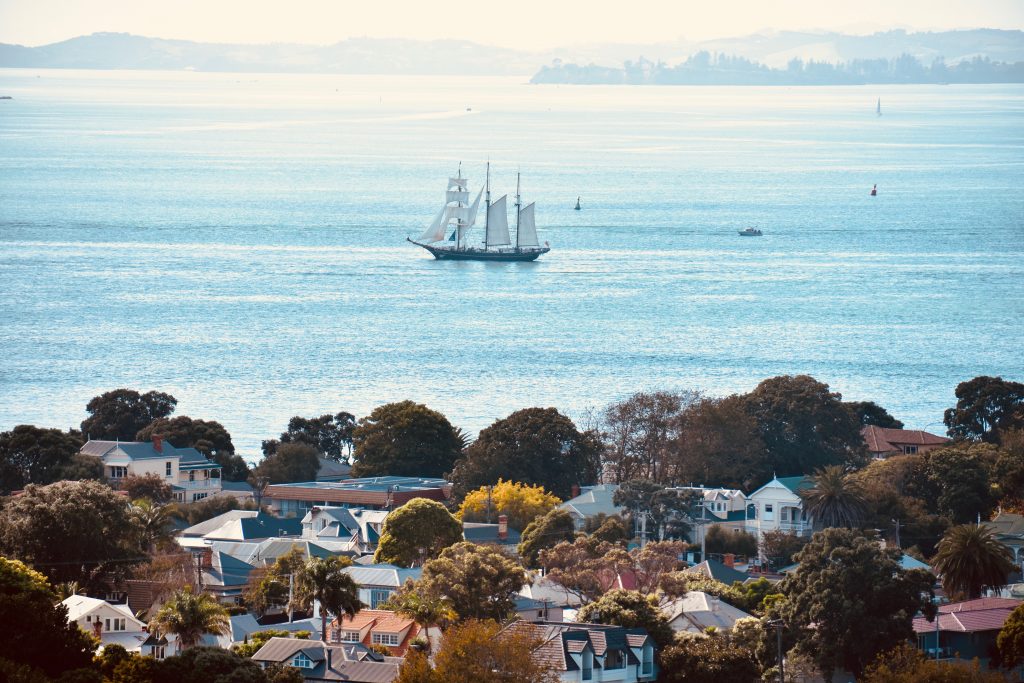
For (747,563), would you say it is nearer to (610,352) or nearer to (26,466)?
(26,466)

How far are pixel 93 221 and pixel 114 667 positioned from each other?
493ft

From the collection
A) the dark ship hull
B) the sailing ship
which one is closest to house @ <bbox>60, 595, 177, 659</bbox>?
the sailing ship

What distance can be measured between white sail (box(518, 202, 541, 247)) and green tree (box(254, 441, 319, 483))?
9199 centimetres

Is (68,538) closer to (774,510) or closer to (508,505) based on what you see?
(508,505)

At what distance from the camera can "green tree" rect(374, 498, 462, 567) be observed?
51438 mm

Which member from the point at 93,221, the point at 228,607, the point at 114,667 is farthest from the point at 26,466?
the point at 93,221

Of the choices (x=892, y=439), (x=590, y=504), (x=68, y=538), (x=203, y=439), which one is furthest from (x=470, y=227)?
(x=68, y=538)

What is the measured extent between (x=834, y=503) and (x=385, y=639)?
763 inches

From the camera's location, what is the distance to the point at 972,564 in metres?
46.3

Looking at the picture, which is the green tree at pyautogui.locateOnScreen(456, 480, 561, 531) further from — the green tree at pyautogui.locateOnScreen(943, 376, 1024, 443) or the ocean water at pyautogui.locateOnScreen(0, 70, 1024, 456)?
the ocean water at pyautogui.locateOnScreen(0, 70, 1024, 456)

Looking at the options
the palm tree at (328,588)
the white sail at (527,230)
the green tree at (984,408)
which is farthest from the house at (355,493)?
the white sail at (527,230)

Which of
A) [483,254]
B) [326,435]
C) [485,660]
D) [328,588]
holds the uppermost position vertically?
[485,660]

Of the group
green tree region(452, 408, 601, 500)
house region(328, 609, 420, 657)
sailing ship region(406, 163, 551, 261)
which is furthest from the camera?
sailing ship region(406, 163, 551, 261)

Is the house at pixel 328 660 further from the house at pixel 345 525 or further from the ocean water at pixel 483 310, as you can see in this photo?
the ocean water at pixel 483 310
